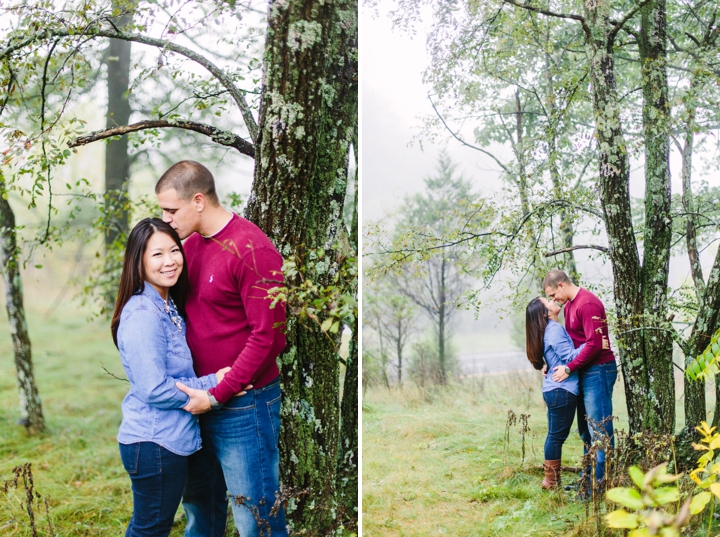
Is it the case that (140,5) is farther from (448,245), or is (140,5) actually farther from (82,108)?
(448,245)

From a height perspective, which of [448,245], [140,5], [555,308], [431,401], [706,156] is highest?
[140,5]

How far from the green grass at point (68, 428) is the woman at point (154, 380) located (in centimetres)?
84

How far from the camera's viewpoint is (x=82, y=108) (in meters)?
2.73

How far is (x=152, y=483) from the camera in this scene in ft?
6.08

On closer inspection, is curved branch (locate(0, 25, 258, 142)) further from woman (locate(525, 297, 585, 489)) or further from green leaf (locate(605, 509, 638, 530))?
green leaf (locate(605, 509, 638, 530))

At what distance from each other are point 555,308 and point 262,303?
4.57ft

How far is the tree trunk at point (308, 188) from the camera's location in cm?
244

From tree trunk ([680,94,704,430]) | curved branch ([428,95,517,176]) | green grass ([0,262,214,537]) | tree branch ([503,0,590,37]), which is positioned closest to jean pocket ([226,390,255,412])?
green grass ([0,262,214,537])

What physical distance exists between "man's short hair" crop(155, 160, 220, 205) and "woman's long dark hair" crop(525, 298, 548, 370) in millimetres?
1493

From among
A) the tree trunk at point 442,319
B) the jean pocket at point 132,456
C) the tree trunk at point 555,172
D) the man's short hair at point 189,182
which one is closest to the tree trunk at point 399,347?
the tree trunk at point 442,319

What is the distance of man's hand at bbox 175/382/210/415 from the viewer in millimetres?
1899

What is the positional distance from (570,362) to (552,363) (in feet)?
0.28

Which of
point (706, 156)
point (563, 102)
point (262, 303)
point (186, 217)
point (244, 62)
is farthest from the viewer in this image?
point (244, 62)

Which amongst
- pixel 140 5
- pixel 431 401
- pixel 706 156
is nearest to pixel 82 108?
pixel 140 5
